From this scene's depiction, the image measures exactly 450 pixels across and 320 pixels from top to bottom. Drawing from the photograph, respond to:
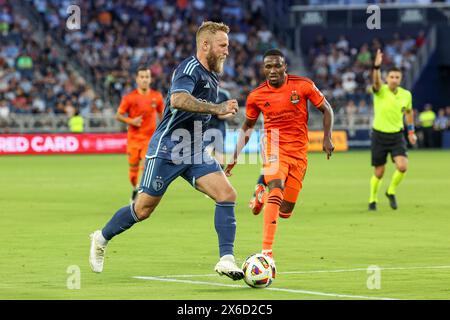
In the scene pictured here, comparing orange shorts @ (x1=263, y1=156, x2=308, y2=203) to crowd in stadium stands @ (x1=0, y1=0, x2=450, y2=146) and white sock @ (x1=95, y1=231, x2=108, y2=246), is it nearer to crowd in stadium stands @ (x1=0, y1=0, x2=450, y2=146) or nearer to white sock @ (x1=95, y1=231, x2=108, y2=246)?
white sock @ (x1=95, y1=231, x2=108, y2=246)

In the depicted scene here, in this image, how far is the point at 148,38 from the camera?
5238cm

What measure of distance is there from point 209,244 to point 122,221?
3.24 metres

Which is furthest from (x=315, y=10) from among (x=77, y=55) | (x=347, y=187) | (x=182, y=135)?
(x=182, y=135)

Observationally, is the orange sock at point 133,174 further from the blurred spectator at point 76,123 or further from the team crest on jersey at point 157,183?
the blurred spectator at point 76,123

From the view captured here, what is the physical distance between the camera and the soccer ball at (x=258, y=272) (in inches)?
423

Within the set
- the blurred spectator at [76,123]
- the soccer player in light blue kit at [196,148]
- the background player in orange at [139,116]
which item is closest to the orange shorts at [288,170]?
the soccer player in light blue kit at [196,148]

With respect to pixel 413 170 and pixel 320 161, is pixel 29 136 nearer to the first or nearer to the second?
pixel 320 161

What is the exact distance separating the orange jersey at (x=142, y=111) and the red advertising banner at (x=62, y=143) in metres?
22.8

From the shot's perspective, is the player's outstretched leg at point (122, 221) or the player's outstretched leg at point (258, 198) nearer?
the player's outstretched leg at point (122, 221)

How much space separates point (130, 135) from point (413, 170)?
44.4 feet

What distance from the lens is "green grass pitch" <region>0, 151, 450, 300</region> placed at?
1065cm

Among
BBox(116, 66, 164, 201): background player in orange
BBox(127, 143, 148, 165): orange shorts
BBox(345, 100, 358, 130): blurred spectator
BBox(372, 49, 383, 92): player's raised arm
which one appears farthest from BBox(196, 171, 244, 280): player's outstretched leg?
BBox(345, 100, 358, 130): blurred spectator

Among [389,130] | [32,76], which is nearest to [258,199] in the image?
[389,130]
